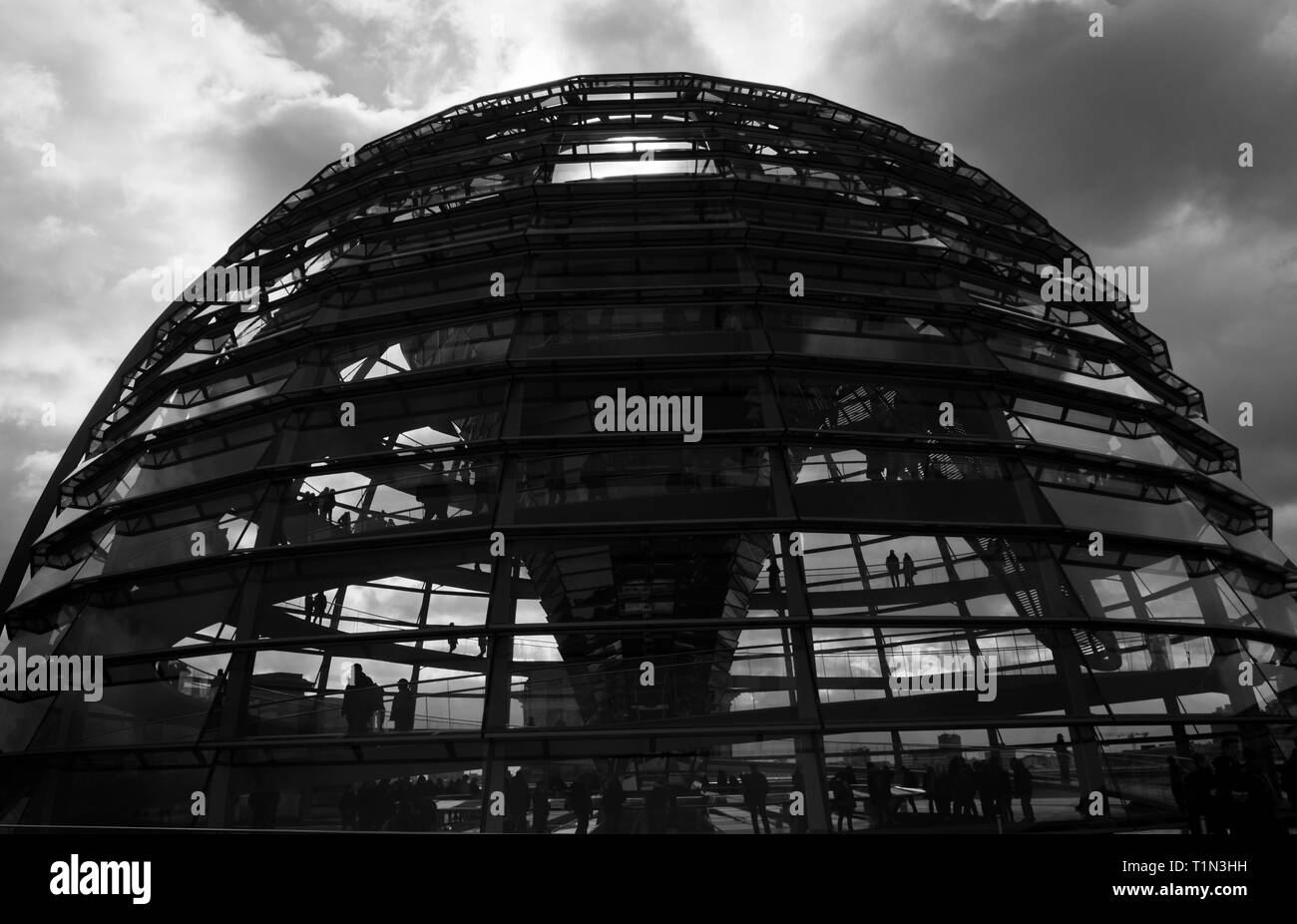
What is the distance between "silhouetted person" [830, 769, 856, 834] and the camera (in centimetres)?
805

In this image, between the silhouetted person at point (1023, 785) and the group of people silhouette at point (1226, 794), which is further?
the silhouetted person at point (1023, 785)

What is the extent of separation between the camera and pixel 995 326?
494 inches

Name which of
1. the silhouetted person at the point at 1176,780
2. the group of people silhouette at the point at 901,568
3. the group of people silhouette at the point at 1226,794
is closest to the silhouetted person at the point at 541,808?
the group of people silhouette at the point at 901,568

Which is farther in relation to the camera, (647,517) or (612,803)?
(647,517)

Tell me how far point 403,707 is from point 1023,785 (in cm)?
652

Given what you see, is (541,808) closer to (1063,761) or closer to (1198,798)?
(1063,761)

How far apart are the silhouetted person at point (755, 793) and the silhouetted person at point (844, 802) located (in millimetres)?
662

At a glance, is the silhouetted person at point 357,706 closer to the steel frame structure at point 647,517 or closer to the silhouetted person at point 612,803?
the steel frame structure at point 647,517

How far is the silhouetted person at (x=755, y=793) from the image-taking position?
8.03 metres

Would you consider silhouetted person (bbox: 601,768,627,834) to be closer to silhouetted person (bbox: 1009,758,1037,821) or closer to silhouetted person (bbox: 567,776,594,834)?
silhouetted person (bbox: 567,776,594,834)

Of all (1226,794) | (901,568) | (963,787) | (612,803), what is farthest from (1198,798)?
(612,803)

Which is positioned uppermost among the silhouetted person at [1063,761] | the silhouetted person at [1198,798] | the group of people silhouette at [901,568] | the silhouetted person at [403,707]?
the group of people silhouette at [901,568]

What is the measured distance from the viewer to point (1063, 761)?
8.57m
